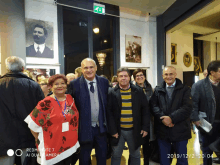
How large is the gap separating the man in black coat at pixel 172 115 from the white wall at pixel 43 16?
3.80m

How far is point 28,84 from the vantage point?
2129mm

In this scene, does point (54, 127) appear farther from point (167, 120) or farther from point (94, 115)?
point (167, 120)

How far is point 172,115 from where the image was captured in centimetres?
221

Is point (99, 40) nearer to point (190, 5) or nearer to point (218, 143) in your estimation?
point (190, 5)

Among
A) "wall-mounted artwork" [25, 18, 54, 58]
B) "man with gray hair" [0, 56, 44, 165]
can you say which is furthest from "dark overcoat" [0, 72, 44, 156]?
"wall-mounted artwork" [25, 18, 54, 58]

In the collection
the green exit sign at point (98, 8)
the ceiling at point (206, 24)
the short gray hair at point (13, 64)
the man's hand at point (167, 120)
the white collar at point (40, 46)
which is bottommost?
the man's hand at point (167, 120)

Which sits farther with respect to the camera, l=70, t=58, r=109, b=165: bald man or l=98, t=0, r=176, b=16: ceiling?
l=98, t=0, r=176, b=16: ceiling

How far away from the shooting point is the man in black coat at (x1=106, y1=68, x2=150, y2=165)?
2.23 meters

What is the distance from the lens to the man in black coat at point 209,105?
2449 mm

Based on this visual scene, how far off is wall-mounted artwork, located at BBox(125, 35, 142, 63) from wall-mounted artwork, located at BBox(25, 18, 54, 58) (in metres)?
2.87

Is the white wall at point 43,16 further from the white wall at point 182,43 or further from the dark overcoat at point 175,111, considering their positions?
the white wall at point 182,43

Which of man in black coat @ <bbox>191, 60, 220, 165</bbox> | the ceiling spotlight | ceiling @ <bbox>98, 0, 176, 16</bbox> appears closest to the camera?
man in black coat @ <bbox>191, 60, 220, 165</bbox>

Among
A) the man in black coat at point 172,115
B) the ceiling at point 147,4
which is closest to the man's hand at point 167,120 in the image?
the man in black coat at point 172,115

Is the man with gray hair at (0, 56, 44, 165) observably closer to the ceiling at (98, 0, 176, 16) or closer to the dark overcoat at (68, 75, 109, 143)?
the dark overcoat at (68, 75, 109, 143)
